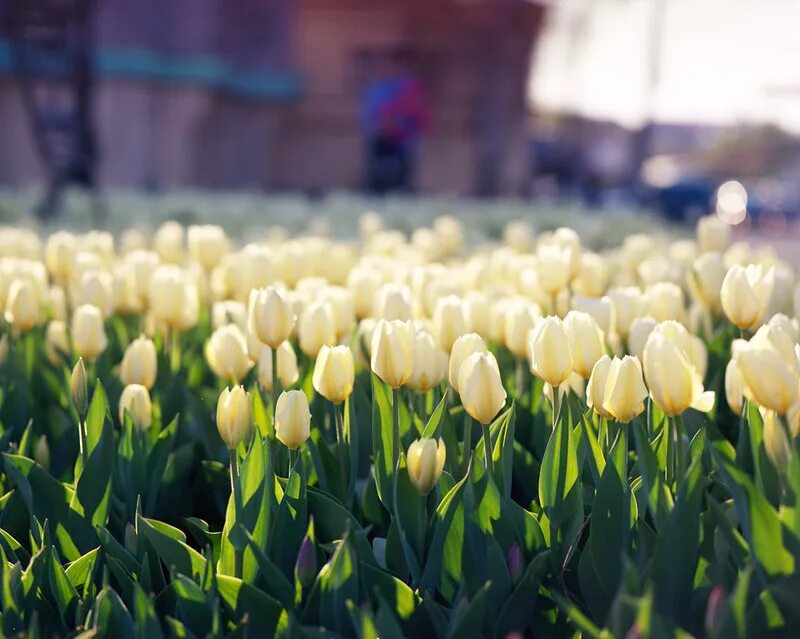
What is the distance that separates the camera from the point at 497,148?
659 inches

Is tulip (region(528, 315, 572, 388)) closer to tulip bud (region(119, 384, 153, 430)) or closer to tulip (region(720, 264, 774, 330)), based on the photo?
tulip (region(720, 264, 774, 330))

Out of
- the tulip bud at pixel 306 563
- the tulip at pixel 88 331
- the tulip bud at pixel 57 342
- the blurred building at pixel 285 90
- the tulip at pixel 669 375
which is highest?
the blurred building at pixel 285 90

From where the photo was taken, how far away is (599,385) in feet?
5.26

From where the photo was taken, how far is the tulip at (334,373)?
1.69 metres

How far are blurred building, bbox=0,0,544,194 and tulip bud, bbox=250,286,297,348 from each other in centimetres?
1093

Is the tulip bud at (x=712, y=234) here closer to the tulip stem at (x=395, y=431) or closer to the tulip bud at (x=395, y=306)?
the tulip bud at (x=395, y=306)

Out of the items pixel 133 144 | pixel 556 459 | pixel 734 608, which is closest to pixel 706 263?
pixel 556 459

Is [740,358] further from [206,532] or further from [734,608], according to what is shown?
[206,532]

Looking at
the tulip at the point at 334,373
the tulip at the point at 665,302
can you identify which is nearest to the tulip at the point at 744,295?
the tulip at the point at 665,302

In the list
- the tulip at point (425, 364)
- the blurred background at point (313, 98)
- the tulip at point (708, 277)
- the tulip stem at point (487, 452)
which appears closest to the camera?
the tulip stem at point (487, 452)

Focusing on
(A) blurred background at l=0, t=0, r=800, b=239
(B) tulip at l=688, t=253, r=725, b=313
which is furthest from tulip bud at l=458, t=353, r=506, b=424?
(A) blurred background at l=0, t=0, r=800, b=239

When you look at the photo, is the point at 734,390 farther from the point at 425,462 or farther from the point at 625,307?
the point at 425,462

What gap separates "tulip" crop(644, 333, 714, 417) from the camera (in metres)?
1.41

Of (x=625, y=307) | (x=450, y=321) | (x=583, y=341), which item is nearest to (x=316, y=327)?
(x=450, y=321)
